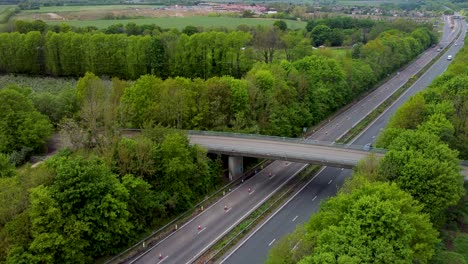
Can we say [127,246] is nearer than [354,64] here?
Yes

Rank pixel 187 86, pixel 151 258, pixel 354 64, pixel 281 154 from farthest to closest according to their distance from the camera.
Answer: pixel 354 64 → pixel 187 86 → pixel 281 154 → pixel 151 258

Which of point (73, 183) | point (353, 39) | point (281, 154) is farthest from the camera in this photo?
point (353, 39)

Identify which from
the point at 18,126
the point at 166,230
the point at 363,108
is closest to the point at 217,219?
the point at 166,230

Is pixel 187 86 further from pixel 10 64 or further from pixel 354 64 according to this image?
pixel 10 64

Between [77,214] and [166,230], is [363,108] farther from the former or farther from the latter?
[77,214]

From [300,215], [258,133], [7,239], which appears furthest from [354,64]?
[7,239]

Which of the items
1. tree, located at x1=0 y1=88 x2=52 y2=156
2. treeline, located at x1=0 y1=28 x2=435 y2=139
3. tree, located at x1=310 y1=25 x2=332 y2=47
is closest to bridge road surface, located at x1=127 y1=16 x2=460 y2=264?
treeline, located at x1=0 y1=28 x2=435 y2=139

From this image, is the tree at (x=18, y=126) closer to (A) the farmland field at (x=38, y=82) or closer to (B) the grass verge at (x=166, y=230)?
(B) the grass verge at (x=166, y=230)

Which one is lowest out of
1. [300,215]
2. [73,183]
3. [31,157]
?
[300,215]

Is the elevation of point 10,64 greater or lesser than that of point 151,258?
greater
